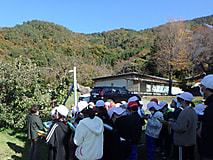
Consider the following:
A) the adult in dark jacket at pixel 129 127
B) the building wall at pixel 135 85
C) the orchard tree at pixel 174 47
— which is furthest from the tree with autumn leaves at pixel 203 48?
the adult in dark jacket at pixel 129 127

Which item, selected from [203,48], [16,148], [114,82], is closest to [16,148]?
[16,148]

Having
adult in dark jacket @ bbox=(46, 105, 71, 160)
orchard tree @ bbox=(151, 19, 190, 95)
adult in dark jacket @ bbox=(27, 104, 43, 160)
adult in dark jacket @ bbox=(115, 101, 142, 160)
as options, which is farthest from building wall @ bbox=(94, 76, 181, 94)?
adult in dark jacket @ bbox=(46, 105, 71, 160)

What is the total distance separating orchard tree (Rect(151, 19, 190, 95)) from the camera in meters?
A: 25.4

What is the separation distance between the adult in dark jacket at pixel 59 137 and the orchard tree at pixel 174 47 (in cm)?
2377

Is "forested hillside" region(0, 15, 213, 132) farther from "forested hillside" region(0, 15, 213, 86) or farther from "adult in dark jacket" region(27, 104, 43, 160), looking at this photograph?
"adult in dark jacket" region(27, 104, 43, 160)

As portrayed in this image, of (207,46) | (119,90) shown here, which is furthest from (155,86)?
(119,90)

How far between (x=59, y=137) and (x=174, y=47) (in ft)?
84.3

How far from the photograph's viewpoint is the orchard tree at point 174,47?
2539cm

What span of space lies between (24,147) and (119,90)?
924cm

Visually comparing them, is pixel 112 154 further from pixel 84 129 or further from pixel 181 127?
pixel 181 127

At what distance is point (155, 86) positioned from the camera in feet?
94.4

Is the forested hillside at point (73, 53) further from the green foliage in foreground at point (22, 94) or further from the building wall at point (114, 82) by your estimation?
the building wall at point (114, 82)

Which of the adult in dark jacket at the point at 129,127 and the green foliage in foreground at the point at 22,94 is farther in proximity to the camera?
the green foliage in foreground at the point at 22,94

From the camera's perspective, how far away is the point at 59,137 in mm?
3277
